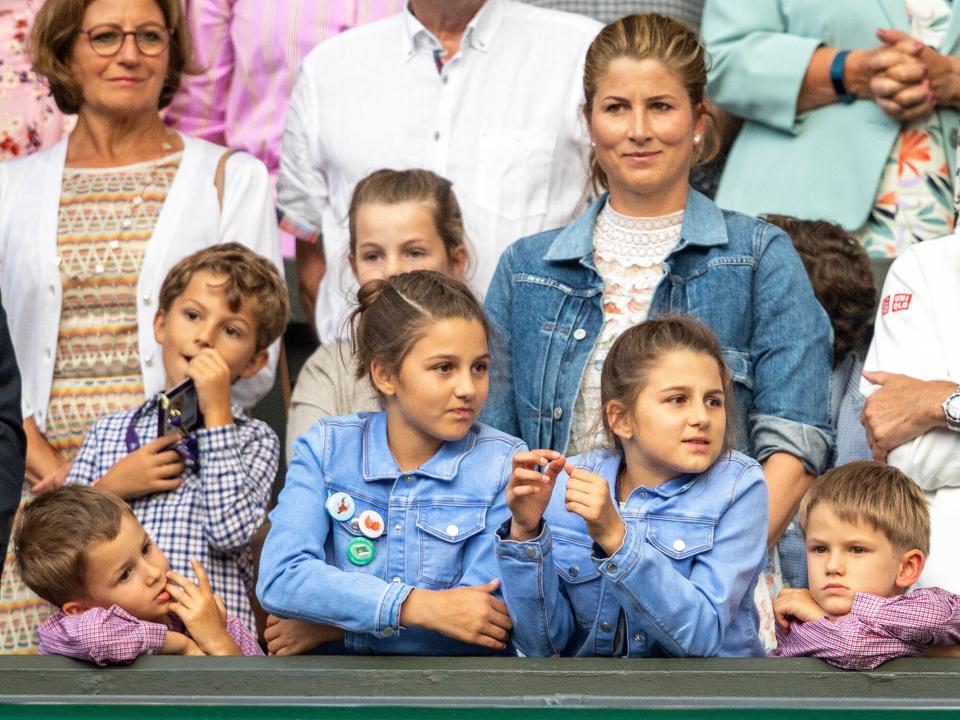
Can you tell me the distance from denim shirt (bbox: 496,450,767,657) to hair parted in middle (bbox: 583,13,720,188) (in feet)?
3.20

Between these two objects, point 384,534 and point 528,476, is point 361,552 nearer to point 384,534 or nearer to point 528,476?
point 384,534

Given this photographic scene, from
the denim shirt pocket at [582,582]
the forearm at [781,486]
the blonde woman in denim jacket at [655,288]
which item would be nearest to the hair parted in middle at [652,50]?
the blonde woman in denim jacket at [655,288]

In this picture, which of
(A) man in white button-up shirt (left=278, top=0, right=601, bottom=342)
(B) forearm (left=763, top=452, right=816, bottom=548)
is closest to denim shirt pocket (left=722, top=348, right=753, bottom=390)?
(B) forearm (left=763, top=452, right=816, bottom=548)

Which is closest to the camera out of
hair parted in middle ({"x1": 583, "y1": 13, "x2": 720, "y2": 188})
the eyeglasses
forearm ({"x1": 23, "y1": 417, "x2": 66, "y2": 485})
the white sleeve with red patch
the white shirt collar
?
the white sleeve with red patch

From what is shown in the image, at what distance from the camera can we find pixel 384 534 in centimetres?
309

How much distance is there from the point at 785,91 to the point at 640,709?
2.31 m

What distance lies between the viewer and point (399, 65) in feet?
14.8

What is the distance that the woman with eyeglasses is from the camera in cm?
407

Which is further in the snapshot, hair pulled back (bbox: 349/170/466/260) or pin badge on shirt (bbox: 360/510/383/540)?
hair pulled back (bbox: 349/170/466/260)

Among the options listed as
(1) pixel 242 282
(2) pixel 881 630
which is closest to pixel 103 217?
(1) pixel 242 282

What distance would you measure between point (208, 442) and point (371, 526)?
638 mm

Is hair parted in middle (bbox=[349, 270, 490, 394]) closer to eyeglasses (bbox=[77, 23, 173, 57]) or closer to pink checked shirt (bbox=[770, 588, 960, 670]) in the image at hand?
pink checked shirt (bbox=[770, 588, 960, 670])

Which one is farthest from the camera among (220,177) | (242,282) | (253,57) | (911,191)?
(253,57)

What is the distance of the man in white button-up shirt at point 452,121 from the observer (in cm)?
436
